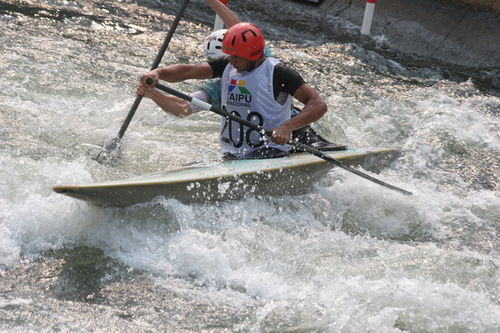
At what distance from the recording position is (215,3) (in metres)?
7.44

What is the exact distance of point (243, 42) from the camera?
5.58 m

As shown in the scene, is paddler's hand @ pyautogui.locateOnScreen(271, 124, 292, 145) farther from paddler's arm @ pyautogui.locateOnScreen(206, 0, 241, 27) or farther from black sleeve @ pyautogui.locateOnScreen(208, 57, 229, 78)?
paddler's arm @ pyautogui.locateOnScreen(206, 0, 241, 27)

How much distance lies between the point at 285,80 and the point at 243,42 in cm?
48

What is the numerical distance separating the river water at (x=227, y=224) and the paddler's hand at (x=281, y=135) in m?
0.58

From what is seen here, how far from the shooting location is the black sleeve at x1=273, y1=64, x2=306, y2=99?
19.0 feet

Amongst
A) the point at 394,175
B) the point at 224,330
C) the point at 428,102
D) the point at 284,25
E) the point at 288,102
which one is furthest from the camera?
the point at 284,25

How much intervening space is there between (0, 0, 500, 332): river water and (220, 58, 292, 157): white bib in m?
0.52

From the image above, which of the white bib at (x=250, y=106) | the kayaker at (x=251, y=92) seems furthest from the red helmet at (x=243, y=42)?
the white bib at (x=250, y=106)

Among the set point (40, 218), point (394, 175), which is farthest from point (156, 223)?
point (394, 175)

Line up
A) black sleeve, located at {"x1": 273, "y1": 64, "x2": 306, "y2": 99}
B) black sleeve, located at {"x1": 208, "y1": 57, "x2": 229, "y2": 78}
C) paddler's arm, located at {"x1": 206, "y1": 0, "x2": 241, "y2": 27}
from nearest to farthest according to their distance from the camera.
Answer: black sleeve, located at {"x1": 273, "y1": 64, "x2": 306, "y2": 99}
black sleeve, located at {"x1": 208, "y1": 57, "x2": 229, "y2": 78}
paddler's arm, located at {"x1": 206, "y1": 0, "x2": 241, "y2": 27}

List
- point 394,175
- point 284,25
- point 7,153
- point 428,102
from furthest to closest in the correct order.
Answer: point 284,25
point 428,102
point 394,175
point 7,153

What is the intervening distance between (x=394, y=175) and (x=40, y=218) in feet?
11.2

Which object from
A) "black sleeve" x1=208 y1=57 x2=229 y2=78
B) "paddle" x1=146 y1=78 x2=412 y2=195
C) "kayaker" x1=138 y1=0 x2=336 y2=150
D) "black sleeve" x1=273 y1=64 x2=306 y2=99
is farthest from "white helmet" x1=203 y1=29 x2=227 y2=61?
"paddle" x1=146 y1=78 x2=412 y2=195

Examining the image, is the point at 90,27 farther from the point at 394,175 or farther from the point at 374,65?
the point at 394,175
